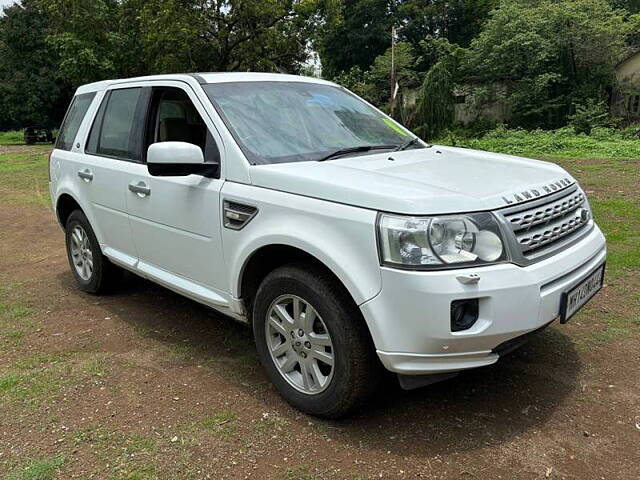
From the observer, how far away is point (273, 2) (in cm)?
2355

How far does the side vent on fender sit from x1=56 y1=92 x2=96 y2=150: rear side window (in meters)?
2.43

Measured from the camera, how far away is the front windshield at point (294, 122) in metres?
3.30

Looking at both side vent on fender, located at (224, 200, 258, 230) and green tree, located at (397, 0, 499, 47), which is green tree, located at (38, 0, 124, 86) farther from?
green tree, located at (397, 0, 499, 47)

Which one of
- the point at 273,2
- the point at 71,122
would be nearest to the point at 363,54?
the point at 273,2

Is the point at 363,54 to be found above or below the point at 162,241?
above

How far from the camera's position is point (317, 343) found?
284cm

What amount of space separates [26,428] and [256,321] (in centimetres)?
135

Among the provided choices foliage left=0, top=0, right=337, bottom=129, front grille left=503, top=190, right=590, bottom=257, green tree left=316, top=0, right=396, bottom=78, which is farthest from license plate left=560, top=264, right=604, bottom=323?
green tree left=316, top=0, right=396, bottom=78

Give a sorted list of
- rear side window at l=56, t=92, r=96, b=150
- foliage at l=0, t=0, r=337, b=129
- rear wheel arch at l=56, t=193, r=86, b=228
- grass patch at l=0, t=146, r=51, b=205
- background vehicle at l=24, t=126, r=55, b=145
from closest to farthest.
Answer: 1. rear side window at l=56, t=92, r=96, b=150
2. rear wheel arch at l=56, t=193, r=86, b=228
3. grass patch at l=0, t=146, r=51, b=205
4. foliage at l=0, t=0, r=337, b=129
5. background vehicle at l=24, t=126, r=55, b=145

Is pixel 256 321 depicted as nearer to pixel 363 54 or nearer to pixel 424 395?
pixel 424 395

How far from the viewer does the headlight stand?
2.41 m

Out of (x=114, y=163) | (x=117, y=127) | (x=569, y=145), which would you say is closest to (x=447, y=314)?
(x=114, y=163)

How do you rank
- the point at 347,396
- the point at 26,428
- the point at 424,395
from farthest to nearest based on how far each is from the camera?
the point at 424,395 → the point at 26,428 → the point at 347,396

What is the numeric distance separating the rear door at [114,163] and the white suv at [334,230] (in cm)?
2
